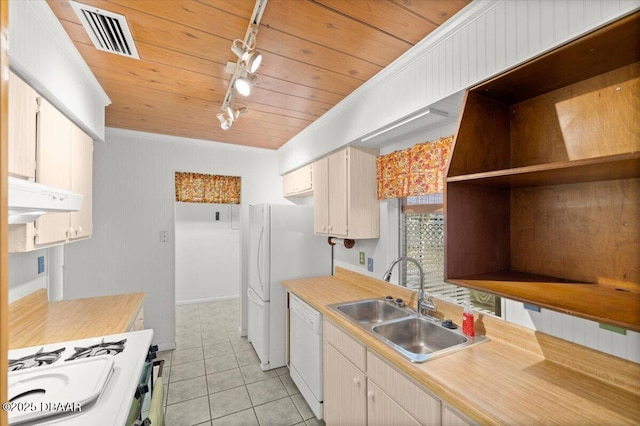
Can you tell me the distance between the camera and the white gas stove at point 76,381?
2.93ft

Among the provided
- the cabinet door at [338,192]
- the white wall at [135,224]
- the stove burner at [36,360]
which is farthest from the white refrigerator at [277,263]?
the stove burner at [36,360]

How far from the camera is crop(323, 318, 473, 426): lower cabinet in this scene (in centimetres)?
111

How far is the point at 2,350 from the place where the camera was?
315 millimetres

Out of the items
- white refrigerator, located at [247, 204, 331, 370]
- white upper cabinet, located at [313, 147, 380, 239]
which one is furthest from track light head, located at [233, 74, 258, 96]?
white refrigerator, located at [247, 204, 331, 370]

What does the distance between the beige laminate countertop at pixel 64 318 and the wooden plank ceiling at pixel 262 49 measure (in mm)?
1648

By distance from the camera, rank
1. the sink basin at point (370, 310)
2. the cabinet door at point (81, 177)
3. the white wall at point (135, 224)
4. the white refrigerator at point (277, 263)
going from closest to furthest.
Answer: the cabinet door at point (81, 177)
the sink basin at point (370, 310)
the white refrigerator at point (277, 263)
the white wall at point (135, 224)

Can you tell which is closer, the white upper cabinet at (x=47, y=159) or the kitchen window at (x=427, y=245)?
the white upper cabinet at (x=47, y=159)

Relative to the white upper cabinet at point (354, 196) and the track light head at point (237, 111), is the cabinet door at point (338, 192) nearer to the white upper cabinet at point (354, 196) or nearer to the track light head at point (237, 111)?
the white upper cabinet at point (354, 196)

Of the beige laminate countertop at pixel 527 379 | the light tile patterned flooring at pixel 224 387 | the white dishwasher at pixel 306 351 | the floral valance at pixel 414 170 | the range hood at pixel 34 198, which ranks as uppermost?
the floral valance at pixel 414 170

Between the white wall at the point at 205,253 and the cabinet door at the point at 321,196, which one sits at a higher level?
the cabinet door at the point at 321,196

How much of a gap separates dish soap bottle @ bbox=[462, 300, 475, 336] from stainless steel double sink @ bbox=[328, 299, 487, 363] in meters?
0.03

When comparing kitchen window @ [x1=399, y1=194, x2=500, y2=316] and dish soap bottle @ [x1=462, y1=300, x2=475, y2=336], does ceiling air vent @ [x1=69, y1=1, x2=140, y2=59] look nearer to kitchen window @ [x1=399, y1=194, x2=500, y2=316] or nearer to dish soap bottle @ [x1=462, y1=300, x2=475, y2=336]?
kitchen window @ [x1=399, y1=194, x2=500, y2=316]

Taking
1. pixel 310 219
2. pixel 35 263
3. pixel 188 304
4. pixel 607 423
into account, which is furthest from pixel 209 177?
pixel 607 423

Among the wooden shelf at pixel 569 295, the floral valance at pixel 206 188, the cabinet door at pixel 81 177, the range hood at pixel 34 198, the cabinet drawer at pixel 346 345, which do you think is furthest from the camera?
the floral valance at pixel 206 188
